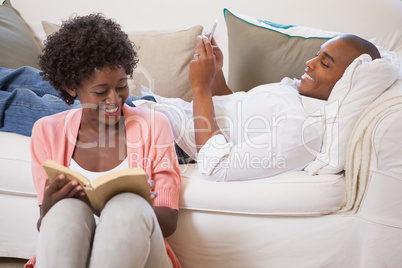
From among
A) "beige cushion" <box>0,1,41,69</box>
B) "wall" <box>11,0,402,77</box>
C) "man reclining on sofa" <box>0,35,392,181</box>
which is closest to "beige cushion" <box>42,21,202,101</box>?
"wall" <box>11,0,402,77</box>

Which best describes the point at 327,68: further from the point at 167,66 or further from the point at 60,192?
the point at 60,192

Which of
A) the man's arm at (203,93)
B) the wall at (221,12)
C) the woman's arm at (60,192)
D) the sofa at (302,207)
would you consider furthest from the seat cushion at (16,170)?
the wall at (221,12)

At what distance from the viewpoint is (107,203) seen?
1076 millimetres

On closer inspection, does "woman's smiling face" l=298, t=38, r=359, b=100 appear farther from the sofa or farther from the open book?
the open book

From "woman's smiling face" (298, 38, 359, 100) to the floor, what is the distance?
1.19m

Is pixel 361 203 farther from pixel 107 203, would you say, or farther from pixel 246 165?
pixel 107 203

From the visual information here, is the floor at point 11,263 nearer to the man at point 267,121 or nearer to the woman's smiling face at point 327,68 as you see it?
the man at point 267,121

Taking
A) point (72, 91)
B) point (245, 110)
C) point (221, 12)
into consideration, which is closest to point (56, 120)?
point (72, 91)

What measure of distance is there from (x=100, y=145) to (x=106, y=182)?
351 mm

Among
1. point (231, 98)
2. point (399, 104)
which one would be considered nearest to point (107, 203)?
point (231, 98)

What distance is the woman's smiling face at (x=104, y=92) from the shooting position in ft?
4.13

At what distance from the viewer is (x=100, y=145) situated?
1.36 meters

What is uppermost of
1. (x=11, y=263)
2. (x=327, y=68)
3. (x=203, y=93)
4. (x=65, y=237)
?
(x=327, y=68)

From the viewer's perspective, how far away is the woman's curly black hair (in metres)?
1.24
